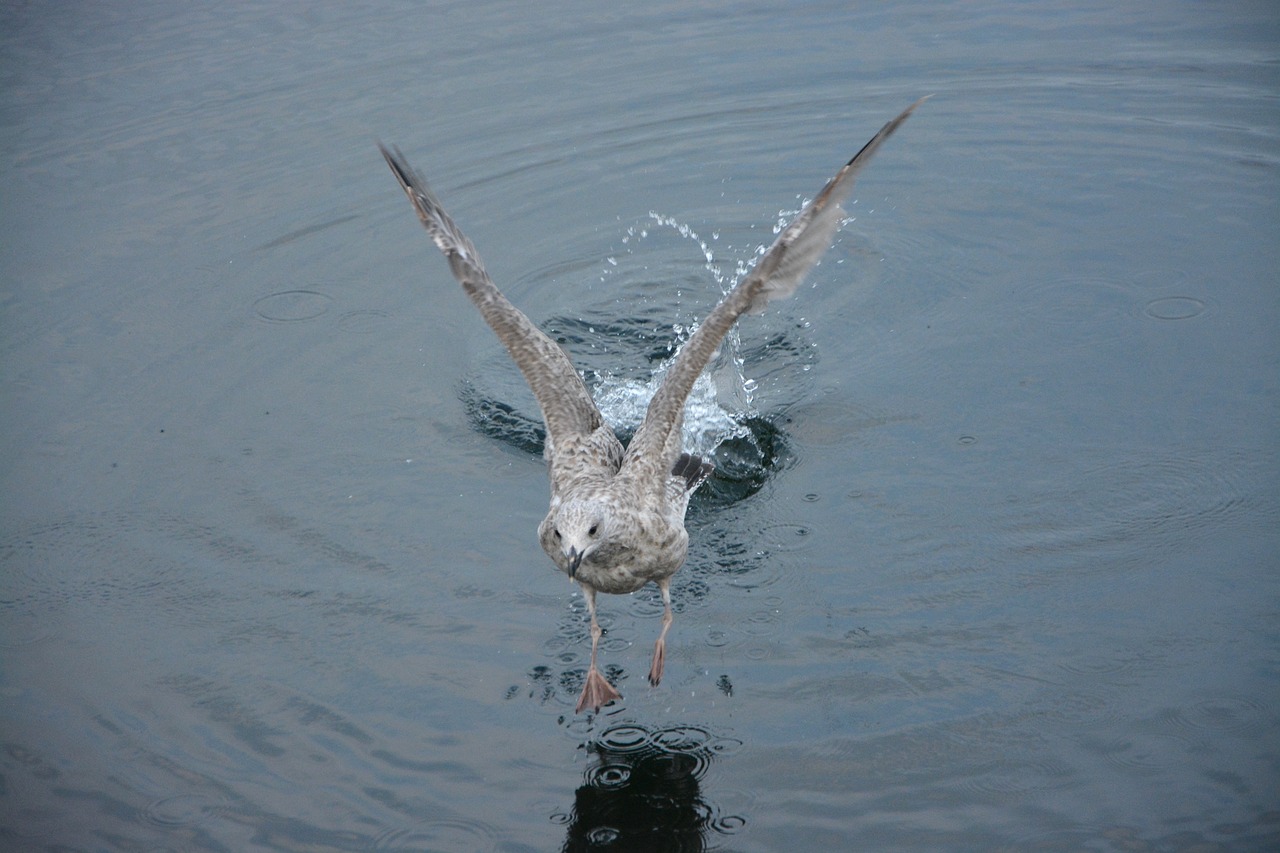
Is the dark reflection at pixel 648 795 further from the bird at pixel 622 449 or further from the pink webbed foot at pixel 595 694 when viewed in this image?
the bird at pixel 622 449

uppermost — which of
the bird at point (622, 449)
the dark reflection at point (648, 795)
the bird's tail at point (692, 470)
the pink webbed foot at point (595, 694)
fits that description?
the bird at point (622, 449)

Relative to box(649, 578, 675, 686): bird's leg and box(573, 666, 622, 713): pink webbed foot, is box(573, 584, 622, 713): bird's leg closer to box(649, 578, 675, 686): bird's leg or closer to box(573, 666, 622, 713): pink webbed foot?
box(573, 666, 622, 713): pink webbed foot

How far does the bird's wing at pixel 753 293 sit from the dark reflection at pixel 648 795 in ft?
5.49

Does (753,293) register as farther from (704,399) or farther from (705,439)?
(704,399)

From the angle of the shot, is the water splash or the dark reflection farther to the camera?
the water splash

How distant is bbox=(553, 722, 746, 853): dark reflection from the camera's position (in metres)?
5.63

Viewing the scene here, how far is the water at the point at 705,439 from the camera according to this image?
235 inches

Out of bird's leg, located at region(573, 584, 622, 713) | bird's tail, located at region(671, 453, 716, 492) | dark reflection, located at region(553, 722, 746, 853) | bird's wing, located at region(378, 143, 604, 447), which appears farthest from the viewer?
bird's wing, located at region(378, 143, 604, 447)

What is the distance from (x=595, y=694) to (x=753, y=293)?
2652 mm

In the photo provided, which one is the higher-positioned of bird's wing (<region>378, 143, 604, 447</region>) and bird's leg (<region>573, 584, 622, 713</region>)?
bird's wing (<region>378, 143, 604, 447</region>)

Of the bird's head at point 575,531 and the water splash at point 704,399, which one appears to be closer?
the bird's head at point 575,531

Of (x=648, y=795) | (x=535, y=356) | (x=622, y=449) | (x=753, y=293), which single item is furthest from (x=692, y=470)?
(x=648, y=795)

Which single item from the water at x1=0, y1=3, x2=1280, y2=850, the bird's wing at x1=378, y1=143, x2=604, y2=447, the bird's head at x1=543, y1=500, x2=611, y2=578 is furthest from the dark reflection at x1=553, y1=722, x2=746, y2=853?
the bird's wing at x1=378, y1=143, x2=604, y2=447

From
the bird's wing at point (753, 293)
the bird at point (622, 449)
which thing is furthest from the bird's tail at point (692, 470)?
the bird's wing at point (753, 293)
